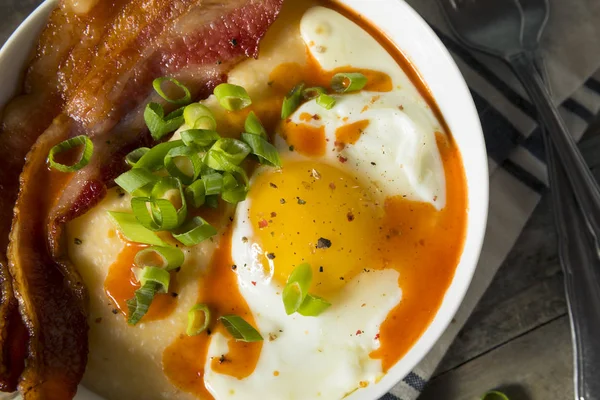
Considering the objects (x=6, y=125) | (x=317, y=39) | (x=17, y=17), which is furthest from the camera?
(x=17, y=17)

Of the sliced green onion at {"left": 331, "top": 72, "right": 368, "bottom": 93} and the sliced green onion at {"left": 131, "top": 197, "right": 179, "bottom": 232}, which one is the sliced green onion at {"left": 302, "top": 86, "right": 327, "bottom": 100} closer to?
the sliced green onion at {"left": 331, "top": 72, "right": 368, "bottom": 93}

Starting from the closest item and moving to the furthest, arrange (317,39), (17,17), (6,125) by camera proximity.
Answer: (6,125) < (317,39) < (17,17)

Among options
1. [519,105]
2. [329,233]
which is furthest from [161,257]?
[519,105]

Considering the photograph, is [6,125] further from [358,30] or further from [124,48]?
[358,30]

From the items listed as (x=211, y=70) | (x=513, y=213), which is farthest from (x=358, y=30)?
(x=513, y=213)

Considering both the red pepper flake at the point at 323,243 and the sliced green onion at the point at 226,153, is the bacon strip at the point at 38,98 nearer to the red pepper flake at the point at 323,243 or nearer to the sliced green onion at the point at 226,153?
the sliced green onion at the point at 226,153

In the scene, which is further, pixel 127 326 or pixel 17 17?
pixel 17 17

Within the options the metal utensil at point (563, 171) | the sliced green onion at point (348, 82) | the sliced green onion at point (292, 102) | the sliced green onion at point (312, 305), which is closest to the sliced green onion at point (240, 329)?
the sliced green onion at point (312, 305)
